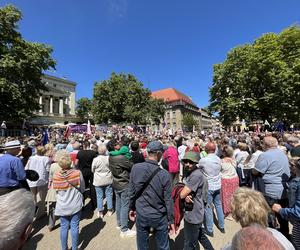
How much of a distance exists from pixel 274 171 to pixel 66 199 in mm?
3818

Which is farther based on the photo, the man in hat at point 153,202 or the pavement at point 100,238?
the pavement at point 100,238

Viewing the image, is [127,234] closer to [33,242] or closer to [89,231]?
[89,231]

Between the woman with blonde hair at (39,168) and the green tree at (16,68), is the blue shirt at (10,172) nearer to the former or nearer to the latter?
the woman with blonde hair at (39,168)

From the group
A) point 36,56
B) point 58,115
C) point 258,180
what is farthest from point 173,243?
point 58,115

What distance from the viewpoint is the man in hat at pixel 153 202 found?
3080 mm

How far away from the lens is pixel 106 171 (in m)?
5.80

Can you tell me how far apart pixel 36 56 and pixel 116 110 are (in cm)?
2060

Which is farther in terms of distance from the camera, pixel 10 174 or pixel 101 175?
pixel 101 175

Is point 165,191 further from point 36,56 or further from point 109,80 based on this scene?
point 109,80

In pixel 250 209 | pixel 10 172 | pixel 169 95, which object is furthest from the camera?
pixel 169 95

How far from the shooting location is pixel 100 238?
4676 mm

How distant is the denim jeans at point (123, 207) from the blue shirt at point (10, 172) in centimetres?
213

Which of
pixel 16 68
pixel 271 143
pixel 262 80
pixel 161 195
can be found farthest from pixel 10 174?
pixel 262 80

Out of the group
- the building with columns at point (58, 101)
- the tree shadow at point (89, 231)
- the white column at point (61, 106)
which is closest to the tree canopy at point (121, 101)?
the building with columns at point (58, 101)
